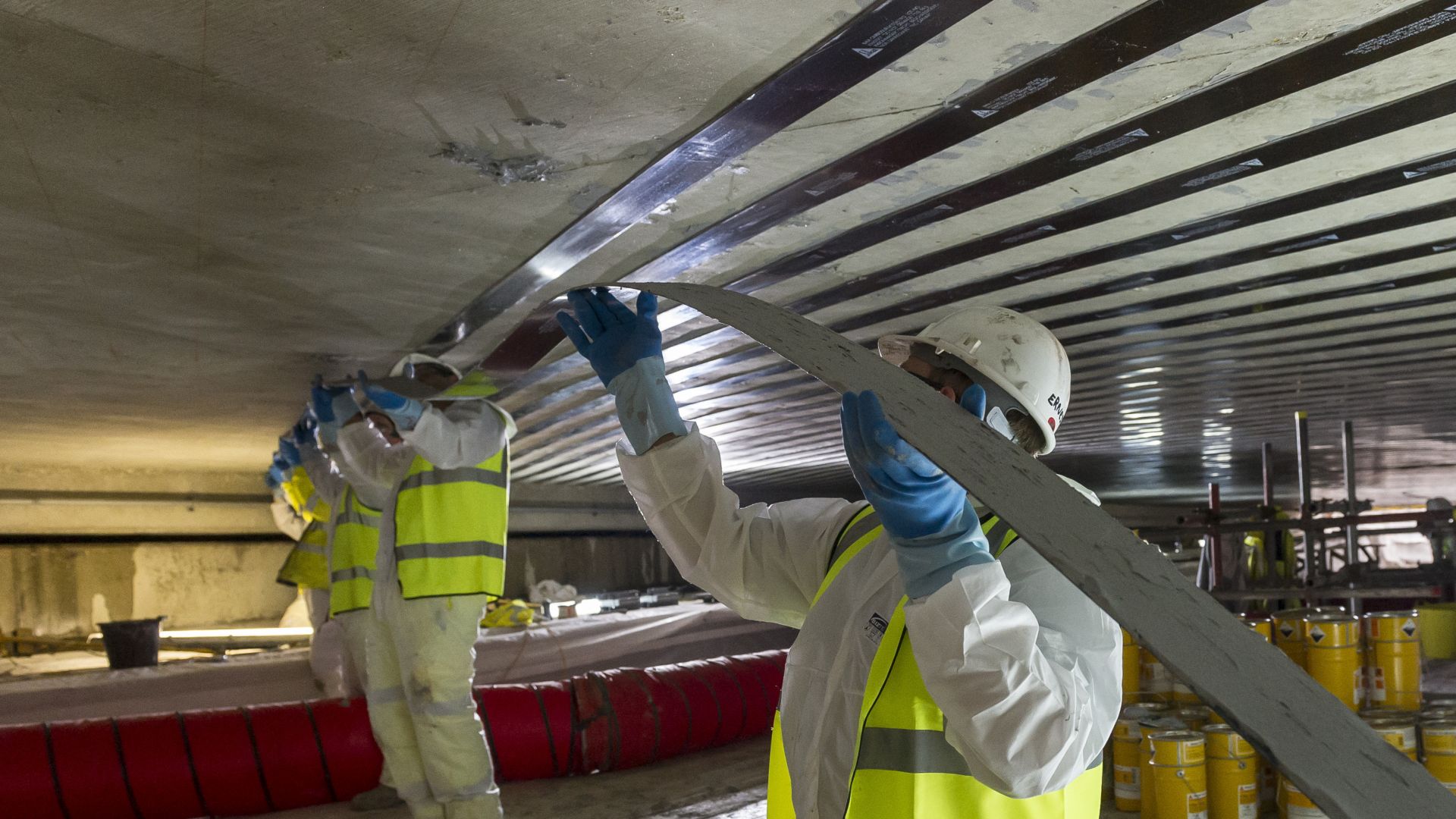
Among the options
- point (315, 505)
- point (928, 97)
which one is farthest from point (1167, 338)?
point (315, 505)

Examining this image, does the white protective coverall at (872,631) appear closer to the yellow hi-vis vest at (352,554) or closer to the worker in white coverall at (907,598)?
the worker in white coverall at (907,598)

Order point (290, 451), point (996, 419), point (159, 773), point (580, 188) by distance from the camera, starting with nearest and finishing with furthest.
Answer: point (996, 419)
point (580, 188)
point (159, 773)
point (290, 451)

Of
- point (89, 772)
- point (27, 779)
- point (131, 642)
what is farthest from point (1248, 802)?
point (131, 642)

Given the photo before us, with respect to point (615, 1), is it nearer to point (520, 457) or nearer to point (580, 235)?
point (580, 235)

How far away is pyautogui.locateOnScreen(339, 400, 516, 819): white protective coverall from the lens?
13.5 ft

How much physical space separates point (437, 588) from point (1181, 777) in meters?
3.22

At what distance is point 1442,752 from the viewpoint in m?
4.13

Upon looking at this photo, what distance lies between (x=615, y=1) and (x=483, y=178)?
108 cm

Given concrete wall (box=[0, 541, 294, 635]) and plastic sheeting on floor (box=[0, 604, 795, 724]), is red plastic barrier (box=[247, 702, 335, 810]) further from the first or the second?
concrete wall (box=[0, 541, 294, 635])

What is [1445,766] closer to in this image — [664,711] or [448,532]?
[664,711]

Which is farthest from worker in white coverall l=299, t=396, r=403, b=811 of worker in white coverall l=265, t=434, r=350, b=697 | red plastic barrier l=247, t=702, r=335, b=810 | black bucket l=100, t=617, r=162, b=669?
black bucket l=100, t=617, r=162, b=669

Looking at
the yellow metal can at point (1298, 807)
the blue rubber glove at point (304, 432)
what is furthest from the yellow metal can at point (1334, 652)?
the blue rubber glove at point (304, 432)

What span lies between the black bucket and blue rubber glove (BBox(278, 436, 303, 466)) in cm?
150

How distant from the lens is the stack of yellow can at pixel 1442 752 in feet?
13.5
